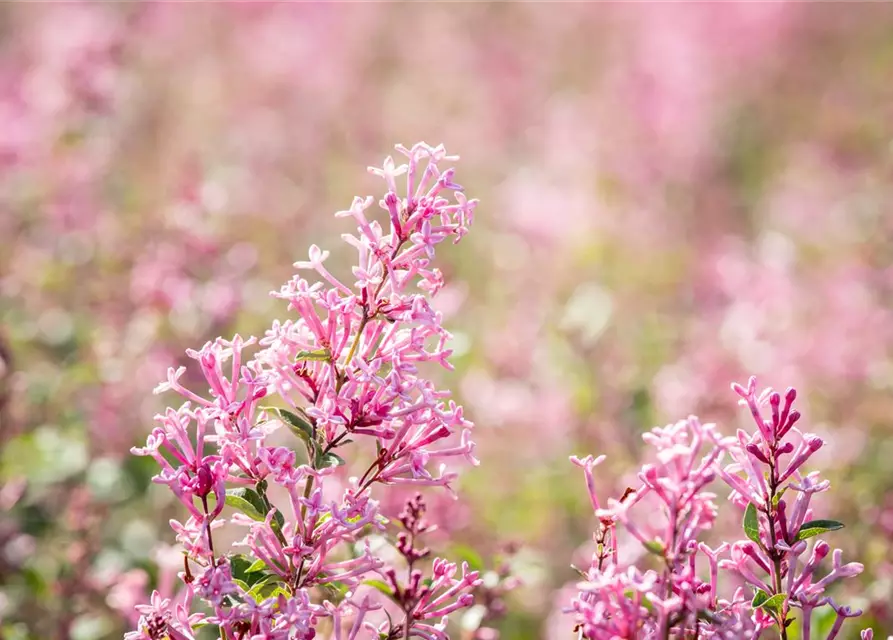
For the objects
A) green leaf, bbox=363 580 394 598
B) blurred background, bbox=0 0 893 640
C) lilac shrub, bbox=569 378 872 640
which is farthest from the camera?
blurred background, bbox=0 0 893 640

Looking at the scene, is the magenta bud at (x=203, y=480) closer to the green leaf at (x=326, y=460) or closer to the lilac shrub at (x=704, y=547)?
the green leaf at (x=326, y=460)

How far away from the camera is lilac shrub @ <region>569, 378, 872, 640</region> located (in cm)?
111

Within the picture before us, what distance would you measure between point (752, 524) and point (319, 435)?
60cm

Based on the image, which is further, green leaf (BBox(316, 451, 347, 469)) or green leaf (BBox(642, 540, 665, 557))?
green leaf (BBox(316, 451, 347, 469))

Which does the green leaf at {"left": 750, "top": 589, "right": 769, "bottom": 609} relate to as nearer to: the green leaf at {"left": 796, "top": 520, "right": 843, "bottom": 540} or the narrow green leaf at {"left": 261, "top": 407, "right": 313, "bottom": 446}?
the green leaf at {"left": 796, "top": 520, "right": 843, "bottom": 540}

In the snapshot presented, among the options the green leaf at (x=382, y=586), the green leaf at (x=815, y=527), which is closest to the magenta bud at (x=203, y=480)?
the green leaf at (x=382, y=586)

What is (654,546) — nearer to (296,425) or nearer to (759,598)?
(759,598)

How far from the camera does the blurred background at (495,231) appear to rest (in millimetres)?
2799

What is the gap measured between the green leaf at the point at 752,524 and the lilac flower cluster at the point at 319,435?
15.0 inches

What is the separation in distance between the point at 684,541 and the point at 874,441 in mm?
2698

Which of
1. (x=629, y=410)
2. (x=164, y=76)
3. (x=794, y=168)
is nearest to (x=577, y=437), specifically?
(x=629, y=410)

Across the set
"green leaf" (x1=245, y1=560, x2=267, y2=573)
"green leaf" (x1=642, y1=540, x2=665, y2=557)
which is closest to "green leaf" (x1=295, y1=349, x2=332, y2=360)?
"green leaf" (x1=245, y1=560, x2=267, y2=573)

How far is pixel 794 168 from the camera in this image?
6.21 metres

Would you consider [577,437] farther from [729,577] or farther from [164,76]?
[164,76]
